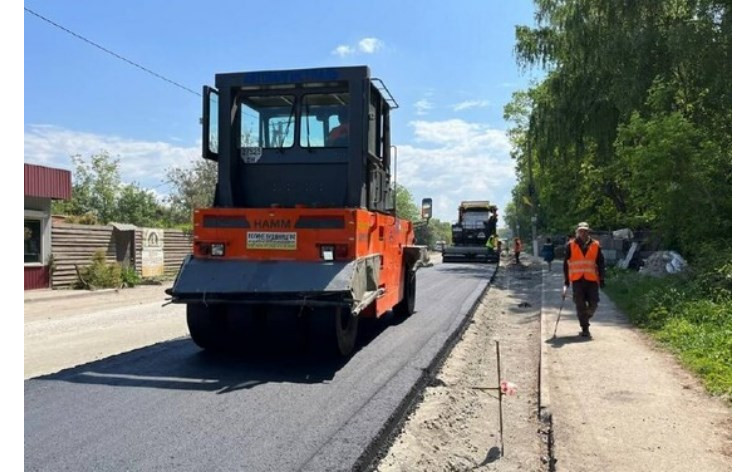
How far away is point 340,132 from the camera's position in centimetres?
778

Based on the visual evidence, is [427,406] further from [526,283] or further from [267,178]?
[526,283]

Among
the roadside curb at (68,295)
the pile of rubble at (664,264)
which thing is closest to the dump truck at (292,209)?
the pile of rubble at (664,264)

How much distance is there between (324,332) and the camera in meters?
6.86

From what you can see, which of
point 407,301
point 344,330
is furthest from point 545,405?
point 407,301

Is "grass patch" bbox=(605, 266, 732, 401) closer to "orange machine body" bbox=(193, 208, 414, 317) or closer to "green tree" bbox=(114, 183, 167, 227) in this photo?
"orange machine body" bbox=(193, 208, 414, 317)

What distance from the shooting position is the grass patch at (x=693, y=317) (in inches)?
269

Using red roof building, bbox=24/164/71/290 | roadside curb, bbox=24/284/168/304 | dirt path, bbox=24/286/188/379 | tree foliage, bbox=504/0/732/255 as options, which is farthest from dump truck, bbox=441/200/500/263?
red roof building, bbox=24/164/71/290

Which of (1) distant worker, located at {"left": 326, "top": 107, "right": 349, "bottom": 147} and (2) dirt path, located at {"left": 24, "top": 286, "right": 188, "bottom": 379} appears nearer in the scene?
(1) distant worker, located at {"left": 326, "top": 107, "right": 349, "bottom": 147}

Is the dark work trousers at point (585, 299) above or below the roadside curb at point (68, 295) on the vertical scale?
above

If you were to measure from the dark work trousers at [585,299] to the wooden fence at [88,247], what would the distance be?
14848 mm

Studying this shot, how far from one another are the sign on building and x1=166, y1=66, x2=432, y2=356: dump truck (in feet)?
49.7

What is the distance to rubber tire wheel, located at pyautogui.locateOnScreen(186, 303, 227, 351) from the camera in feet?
23.3

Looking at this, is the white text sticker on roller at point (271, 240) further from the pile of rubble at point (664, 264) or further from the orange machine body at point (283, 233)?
the pile of rubble at point (664, 264)

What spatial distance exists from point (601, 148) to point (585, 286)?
43.8 ft
